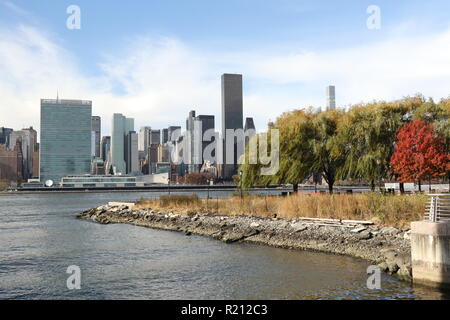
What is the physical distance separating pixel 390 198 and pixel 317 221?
18.5ft

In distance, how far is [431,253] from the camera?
19.2 metres

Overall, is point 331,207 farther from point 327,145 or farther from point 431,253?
point 431,253

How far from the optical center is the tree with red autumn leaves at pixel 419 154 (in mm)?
42188

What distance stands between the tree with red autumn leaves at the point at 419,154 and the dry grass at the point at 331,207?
1042 cm

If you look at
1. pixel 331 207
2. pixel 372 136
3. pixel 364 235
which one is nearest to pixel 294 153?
pixel 372 136

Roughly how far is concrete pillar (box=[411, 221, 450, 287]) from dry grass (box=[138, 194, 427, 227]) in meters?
8.10

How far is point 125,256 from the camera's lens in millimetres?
28484

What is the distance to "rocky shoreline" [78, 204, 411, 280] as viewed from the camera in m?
24.1

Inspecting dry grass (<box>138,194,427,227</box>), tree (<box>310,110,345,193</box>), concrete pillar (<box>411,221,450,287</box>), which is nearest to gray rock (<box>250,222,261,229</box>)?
dry grass (<box>138,194,427,227</box>)

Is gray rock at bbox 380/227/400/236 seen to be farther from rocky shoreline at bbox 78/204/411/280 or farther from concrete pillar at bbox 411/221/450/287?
concrete pillar at bbox 411/221/450/287

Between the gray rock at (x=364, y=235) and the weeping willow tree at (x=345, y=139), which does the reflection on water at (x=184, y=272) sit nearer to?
the gray rock at (x=364, y=235)

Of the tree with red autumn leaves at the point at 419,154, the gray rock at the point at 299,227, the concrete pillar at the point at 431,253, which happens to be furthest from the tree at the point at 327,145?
the concrete pillar at the point at 431,253

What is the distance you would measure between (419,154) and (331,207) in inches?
520
